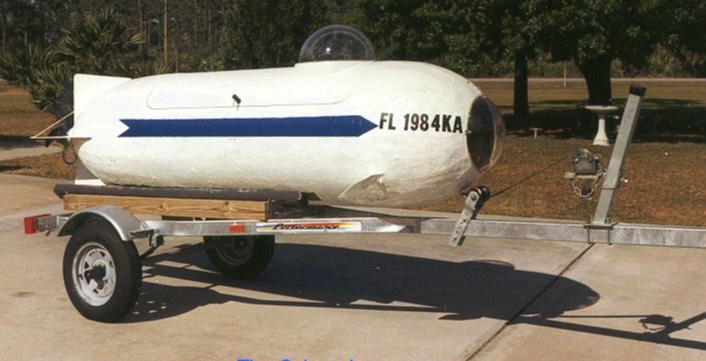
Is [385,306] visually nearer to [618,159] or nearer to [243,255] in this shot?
[243,255]

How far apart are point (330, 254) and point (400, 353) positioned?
12.2ft

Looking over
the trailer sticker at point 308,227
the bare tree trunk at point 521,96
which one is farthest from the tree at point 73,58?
the bare tree trunk at point 521,96

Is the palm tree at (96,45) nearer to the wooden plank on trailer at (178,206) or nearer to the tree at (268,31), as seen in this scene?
the wooden plank on trailer at (178,206)

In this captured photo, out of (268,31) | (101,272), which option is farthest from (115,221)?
(268,31)

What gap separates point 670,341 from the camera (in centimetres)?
743

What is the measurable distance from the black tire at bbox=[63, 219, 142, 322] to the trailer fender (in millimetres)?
75

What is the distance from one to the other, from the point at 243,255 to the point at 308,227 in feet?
7.95

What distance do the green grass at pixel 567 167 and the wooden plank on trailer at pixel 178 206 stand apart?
316cm

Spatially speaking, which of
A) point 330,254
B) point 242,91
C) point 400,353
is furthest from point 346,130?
→ point 330,254

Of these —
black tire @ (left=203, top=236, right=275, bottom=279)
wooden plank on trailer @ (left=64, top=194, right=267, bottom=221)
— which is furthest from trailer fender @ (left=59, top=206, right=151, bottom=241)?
black tire @ (left=203, top=236, right=275, bottom=279)

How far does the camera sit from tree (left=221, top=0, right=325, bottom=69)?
31.1 metres

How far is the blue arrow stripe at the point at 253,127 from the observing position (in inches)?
282

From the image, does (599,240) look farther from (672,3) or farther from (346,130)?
(672,3)

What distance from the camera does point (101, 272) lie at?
7992 millimetres
